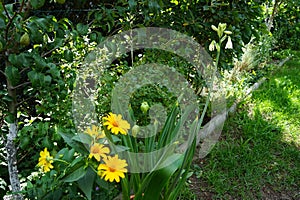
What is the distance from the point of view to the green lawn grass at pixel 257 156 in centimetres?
247

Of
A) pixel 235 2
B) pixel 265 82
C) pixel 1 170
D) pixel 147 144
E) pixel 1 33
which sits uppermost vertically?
pixel 1 33

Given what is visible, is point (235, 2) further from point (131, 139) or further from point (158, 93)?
point (131, 139)

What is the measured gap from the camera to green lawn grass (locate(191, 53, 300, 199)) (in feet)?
8.10

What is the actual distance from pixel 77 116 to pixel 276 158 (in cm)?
173

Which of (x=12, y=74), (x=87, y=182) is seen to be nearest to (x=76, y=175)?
(x=87, y=182)

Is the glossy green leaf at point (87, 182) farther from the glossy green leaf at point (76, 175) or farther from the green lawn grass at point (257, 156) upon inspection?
the green lawn grass at point (257, 156)

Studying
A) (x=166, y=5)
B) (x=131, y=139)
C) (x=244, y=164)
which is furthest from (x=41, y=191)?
(x=244, y=164)

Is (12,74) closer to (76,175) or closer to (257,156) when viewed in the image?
(76,175)

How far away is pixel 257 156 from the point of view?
2.86m

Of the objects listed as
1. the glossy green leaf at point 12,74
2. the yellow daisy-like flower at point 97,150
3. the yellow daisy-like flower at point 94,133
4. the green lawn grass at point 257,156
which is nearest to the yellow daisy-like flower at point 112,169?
the yellow daisy-like flower at point 97,150

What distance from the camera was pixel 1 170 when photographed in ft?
6.40

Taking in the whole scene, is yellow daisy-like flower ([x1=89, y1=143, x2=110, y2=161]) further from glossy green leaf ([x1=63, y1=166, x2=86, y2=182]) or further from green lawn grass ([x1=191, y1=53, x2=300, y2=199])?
green lawn grass ([x1=191, y1=53, x2=300, y2=199])

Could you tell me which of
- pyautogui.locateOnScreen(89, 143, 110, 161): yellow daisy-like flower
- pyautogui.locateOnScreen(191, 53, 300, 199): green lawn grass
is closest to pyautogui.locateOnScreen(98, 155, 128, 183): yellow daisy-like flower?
pyautogui.locateOnScreen(89, 143, 110, 161): yellow daisy-like flower

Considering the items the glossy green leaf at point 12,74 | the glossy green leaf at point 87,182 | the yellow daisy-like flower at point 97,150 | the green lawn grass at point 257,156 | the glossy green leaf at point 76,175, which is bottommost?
the green lawn grass at point 257,156
